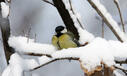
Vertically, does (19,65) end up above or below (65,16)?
below

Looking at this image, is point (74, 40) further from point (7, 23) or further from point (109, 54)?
point (109, 54)

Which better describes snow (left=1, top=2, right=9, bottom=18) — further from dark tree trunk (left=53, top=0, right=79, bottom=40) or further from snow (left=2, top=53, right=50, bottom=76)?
dark tree trunk (left=53, top=0, right=79, bottom=40)

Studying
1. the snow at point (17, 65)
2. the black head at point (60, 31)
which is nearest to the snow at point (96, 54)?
the snow at point (17, 65)

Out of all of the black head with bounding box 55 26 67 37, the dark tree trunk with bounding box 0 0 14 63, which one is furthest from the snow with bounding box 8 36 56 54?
the black head with bounding box 55 26 67 37

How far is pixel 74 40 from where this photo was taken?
6.37 ft

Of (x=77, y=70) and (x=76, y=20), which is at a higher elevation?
(x=76, y=20)

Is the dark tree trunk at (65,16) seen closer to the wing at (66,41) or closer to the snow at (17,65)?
the wing at (66,41)

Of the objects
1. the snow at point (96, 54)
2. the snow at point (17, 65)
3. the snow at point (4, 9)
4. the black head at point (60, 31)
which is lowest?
the snow at point (17, 65)

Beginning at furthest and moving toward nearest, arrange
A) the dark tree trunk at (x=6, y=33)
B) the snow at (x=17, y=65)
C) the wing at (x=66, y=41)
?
1. the wing at (x=66, y=41)
2. the dark tree trunk at (x=6, y=33)
3. the snow at (x=17, y=65)

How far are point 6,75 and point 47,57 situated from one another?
0.15 metres

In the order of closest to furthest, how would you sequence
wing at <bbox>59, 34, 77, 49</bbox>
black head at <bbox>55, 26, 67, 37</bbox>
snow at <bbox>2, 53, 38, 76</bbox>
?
snow at <bbox>2, 53, 38, 76</bbox> → wing at <bbox>59, 34, 77, 49</bbox> → black head at <bbox>55, 26, 67, 37</bbox>

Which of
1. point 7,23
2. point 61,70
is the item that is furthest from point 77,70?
point 7,23

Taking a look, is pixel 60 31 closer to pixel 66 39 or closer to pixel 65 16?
pixel 66 39

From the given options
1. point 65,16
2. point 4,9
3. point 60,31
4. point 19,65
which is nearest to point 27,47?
point 19,65
